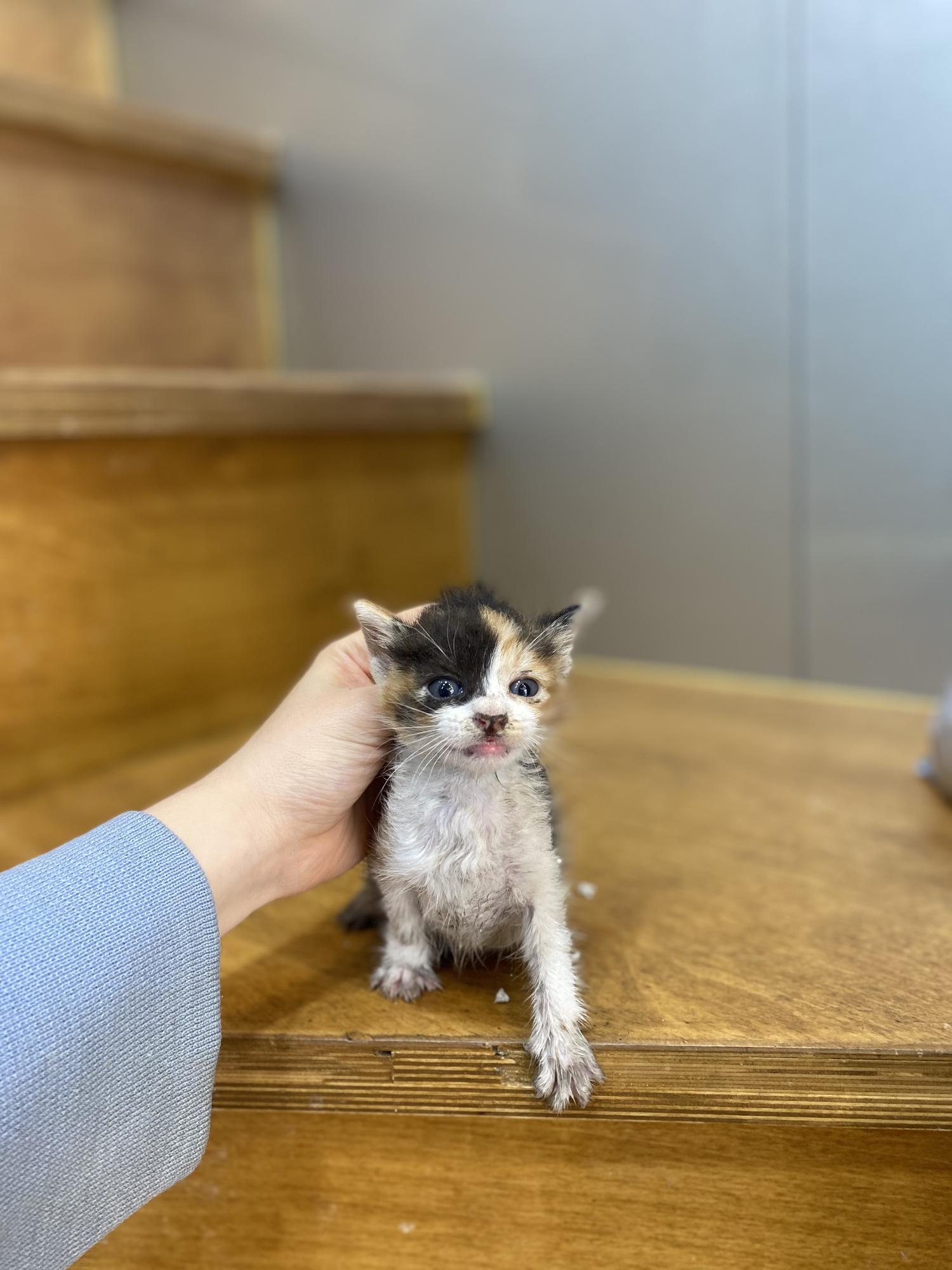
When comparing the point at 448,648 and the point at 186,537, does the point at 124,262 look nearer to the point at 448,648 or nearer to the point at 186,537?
the point at 186,537

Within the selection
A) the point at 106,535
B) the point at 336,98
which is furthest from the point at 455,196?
the point at 106,535

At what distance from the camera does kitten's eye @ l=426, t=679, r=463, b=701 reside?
627mm

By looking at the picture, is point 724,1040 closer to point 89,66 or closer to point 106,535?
point 106,535

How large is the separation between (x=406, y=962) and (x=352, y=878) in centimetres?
22

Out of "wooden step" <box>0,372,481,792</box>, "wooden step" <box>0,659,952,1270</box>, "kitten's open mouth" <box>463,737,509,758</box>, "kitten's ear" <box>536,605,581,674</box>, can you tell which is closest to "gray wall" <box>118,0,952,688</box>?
"wooden step" <box>0,372,481,792</box>

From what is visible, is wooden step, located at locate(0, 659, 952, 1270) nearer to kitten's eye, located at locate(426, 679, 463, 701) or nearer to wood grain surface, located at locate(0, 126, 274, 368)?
kitten's eye, located at locate(426, 679, 463, 701)

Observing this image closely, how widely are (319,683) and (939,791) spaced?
2.38 ft

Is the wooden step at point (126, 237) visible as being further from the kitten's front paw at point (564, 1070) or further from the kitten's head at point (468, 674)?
the kitten's front paw at point (564, 1070)

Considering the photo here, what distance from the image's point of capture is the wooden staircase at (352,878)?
0.67 meters

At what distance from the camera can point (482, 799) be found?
0.66 metres

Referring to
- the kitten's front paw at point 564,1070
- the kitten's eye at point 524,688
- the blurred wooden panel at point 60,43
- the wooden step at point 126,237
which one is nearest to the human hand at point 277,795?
the kitten's eye at point 524,688

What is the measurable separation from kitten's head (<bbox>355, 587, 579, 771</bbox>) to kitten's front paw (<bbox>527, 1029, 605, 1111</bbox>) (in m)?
0.18

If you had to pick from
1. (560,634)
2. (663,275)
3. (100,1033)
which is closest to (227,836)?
(100,1033)

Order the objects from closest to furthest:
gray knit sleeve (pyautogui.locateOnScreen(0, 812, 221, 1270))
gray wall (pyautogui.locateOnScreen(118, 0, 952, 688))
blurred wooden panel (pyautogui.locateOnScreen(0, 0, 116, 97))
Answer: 1. gray knit sleeve (pyautogui.locateOnScreen(0, 812, 221, 1270))
2. gray wall (pyautogui.locateOnScreen(118, 0, 952, 688))
3. blurred wooden panel (pyautogui.locateOnScreen(0, 0, 116, 97))
